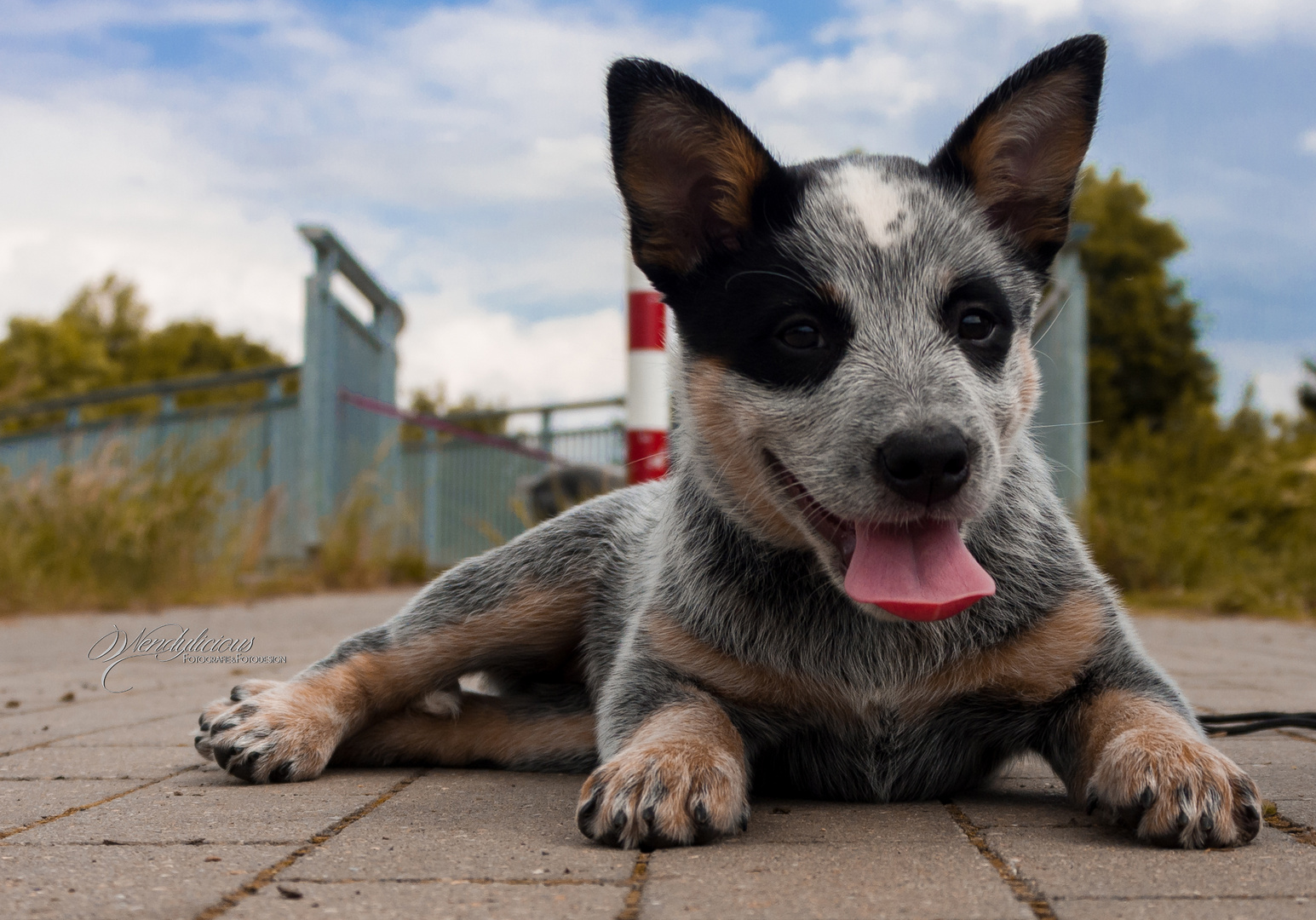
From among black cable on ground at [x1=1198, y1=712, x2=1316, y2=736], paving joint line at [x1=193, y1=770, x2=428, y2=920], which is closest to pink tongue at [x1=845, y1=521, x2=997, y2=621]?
paving joint line at [x1=193, y1=770, x2=428, y2=920]

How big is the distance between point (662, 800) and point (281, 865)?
2.22ft

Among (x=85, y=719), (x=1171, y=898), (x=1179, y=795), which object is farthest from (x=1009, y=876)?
(x=85, y=719)

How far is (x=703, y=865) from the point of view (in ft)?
6.59

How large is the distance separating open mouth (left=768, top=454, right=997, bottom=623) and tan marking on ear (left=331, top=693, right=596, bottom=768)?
1.13 meters

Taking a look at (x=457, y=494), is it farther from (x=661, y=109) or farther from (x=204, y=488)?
(x=661, y=109)

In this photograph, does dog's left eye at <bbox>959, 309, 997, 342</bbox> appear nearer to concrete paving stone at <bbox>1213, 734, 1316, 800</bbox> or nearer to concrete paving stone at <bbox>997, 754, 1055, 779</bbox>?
concrete paving stone at <bbox>997, 754, 1055, 779</bbox>

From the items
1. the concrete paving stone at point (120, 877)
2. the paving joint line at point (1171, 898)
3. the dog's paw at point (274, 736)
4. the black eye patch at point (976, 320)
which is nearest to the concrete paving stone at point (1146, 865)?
the paving joint line at point (1171, 898)

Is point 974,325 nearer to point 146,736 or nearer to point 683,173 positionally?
point 683,173

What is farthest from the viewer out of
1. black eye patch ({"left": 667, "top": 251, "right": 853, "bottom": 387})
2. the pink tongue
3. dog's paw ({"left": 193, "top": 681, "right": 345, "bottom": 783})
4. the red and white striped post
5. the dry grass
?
the dry grass

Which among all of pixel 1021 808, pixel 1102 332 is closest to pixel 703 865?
pixel 1021 808

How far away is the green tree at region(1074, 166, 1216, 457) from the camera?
41.4 meters

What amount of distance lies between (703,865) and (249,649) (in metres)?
4.68

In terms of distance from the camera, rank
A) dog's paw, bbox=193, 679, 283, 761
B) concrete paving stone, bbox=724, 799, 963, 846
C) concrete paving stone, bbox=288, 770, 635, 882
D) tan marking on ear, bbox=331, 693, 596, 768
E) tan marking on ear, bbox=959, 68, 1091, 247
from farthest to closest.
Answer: tan marking on ear, bbox=331, 693, 596, 768 → dog's paw, bbox=193, 679, 283, 761 → tan marking on ear, bbox=959, 68, 1091, 247 → concrete paving stone, bbox=724, 799, 963, 846 → concrete paving stone, bbox=288, 770, 635, 882

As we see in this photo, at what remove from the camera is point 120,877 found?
6.24 ft
